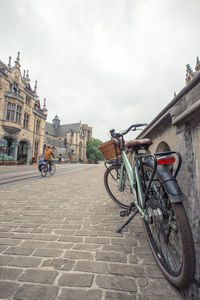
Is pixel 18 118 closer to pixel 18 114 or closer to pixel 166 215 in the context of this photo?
pixel 18 114

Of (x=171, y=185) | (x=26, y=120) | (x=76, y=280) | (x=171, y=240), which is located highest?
(x=26, y=120)

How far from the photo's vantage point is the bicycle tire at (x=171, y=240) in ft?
3.23

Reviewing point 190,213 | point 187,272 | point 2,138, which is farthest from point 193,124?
point 2,138

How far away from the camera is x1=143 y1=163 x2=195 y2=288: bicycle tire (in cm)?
98

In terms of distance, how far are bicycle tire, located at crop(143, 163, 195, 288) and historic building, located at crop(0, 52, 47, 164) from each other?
798 inches

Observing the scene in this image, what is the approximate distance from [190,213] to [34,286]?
184 cm

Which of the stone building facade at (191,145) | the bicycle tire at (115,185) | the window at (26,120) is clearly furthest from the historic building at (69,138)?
the stone building facade at (191,145)

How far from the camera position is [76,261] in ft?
4.59

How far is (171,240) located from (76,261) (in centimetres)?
96

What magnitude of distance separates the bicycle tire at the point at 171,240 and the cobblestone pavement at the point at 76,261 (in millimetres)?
110

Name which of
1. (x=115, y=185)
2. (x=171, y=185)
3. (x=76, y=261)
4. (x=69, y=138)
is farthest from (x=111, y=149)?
(x=69, y=138)

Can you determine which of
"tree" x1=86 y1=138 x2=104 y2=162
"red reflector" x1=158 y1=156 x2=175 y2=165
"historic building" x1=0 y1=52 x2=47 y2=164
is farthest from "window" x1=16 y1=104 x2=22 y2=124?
"tree" x1=86 y1=138 x2=104 y2=162

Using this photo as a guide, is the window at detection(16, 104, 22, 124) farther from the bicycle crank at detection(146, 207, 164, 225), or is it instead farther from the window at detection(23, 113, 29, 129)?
the bicycle crank at detection(146, 207, 164, 225)

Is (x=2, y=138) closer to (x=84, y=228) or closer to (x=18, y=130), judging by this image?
(x=18, y=130)
